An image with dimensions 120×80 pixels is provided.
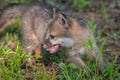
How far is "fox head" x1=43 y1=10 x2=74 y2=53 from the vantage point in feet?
20.5

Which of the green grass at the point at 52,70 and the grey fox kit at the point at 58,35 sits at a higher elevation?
the grey fox kit at the point at 58,35

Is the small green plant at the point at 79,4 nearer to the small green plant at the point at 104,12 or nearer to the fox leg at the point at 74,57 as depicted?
the small green plant at the point at 104,12

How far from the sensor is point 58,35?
631 cm

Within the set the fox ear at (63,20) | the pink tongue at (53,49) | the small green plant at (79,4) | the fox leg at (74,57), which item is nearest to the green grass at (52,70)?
the fox leg at (74,57)

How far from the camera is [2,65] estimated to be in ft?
19.1

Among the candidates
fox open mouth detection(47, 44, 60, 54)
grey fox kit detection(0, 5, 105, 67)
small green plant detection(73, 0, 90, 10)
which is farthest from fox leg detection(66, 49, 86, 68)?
small green plant detection(73, 0, 90, 10)

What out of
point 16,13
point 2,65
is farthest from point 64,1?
point 2,65

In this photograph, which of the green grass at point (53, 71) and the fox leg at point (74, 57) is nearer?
the green grass at point (53, 71)

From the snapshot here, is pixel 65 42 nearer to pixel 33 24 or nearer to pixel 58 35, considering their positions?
pixel 58 35

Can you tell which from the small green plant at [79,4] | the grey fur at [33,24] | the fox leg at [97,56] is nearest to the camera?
the fox leg at [97,56]

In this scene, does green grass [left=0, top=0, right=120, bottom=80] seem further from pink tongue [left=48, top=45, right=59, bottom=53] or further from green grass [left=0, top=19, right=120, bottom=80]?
pink tongue [left=48, top=45, right=59, bottom=53]

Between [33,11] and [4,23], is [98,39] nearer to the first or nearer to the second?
[33,11]

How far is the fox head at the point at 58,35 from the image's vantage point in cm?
623

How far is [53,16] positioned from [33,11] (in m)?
0.63
